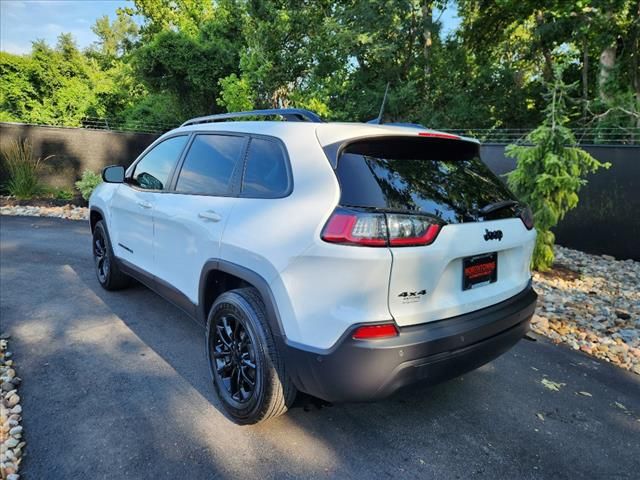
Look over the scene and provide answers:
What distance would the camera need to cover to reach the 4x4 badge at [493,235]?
87.4 inches

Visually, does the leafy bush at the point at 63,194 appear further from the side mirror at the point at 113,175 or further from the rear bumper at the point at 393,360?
the rear bumper at the point at 393,360

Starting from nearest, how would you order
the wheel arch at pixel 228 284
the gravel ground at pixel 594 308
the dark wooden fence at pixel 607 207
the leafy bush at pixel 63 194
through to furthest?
the wheel arch at pixel 228 284 < the gravel ground at pixel 594 308 < the dark wooden fence at pixel 607 207 < the leafy bush at pixel 63 194

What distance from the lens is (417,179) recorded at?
2.19 meters

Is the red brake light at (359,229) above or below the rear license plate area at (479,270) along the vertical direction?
above

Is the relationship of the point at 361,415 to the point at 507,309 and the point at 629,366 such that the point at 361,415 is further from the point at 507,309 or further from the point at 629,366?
the point at 629,366

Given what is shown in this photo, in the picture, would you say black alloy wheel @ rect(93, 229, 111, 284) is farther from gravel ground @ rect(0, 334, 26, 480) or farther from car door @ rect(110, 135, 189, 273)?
gravel ground @ rect(0, 334, 26, 480)

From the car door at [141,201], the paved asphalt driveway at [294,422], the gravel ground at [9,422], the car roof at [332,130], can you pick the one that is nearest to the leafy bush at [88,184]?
the car door at [141,201]

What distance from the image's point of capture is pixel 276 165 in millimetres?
2389

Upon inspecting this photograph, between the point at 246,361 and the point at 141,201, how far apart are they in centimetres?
184

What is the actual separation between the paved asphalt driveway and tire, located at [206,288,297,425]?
16cm

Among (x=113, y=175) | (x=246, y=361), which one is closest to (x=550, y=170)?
(x=246, y=361)

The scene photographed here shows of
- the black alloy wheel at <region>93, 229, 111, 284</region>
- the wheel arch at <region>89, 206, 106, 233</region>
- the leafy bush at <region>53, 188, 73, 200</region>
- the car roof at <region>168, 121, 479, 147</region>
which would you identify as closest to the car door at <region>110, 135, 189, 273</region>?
the wheel arch at <region>89, 206, 106, 233</region>

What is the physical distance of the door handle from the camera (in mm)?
2569

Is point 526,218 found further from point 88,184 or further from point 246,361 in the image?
point 88,184
